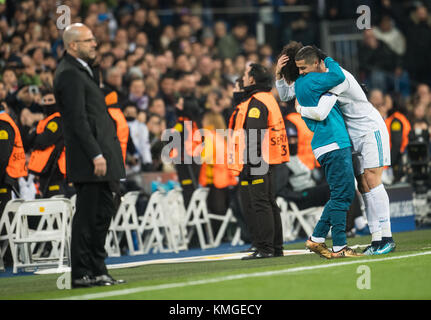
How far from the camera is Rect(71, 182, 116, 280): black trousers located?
320 inches

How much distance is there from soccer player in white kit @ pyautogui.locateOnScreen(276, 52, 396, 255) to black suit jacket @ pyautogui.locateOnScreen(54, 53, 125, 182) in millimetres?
2959

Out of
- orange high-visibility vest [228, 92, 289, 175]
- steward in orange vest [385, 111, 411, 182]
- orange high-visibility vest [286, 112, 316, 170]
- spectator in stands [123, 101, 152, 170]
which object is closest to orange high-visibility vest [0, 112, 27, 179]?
orange high-visibility vest [228, 92, 289, 175]

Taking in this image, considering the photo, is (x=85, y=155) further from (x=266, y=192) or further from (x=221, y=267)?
(x=266, y=192)

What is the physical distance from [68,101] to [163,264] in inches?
152

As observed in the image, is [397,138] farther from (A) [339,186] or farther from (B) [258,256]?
(A) [339,186]

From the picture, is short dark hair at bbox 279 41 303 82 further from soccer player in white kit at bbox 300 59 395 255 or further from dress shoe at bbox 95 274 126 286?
dress shoe at bbox 95 274 126 286

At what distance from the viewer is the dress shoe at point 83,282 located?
8.12m

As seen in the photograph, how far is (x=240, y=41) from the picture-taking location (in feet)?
77.5

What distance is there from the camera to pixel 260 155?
11484mm

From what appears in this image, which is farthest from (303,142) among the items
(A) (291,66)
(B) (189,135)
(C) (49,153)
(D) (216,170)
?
(A) (291,66)

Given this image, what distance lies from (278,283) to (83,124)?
2.14m

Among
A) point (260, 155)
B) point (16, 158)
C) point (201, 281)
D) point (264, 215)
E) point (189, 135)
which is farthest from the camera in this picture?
point (189, 135)

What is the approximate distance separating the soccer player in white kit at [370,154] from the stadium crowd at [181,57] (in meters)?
4.35
